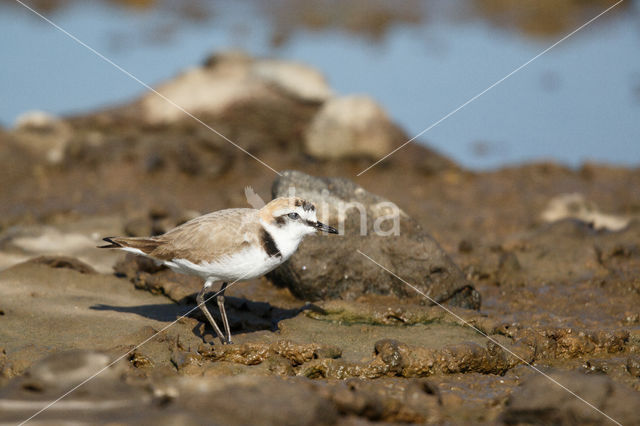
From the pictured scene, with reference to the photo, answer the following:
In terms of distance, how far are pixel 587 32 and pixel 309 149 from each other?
12507 millimetres

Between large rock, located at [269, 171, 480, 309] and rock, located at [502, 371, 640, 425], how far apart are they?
10.5 feet

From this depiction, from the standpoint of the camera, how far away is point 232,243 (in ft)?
24.0

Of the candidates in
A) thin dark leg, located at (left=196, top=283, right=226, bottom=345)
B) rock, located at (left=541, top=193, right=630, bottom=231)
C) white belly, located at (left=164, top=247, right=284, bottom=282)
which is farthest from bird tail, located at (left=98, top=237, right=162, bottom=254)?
rock, located at (left=541, top=193, right=630, bottom=231)

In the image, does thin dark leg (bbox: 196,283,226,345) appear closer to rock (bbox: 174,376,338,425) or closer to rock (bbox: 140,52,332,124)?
rock (bbox: 174,376,338,425)

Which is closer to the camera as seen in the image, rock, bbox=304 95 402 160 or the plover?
the plover

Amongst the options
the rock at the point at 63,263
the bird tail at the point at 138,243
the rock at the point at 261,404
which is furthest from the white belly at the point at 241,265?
the rock at the point at 63,263

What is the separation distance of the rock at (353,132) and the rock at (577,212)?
3704mm

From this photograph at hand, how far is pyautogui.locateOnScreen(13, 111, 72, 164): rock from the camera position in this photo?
16.4m

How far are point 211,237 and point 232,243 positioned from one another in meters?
0.26

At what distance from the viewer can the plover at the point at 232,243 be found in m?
7.28

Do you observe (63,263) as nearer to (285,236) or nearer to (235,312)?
(235,312)

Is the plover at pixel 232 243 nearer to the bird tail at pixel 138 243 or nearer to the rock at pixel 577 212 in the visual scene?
the bird tail at pixel 138 243

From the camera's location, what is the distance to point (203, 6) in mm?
24562

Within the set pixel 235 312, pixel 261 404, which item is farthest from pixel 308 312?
pixel 261 404
